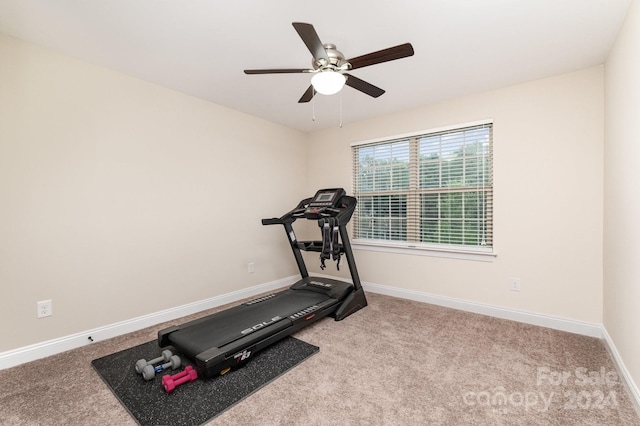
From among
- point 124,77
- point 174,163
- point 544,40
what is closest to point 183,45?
point 124,77

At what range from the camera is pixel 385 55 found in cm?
174

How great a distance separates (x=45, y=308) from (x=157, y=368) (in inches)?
44.4

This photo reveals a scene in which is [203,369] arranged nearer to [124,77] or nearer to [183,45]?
[183,45]

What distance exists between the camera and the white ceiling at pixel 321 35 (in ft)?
5.89

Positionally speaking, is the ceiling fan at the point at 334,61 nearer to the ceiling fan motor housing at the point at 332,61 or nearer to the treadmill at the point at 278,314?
the ceiling fan motor housing at the point at 332,61

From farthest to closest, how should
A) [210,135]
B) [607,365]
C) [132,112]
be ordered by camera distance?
[210,135] < [132,112] < [607,365]

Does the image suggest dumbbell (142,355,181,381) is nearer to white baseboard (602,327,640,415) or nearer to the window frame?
the window frame

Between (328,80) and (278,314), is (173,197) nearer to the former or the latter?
(278,314)

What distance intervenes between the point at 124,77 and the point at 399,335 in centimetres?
345

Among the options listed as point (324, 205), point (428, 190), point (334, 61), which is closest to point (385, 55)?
point (334, 61)

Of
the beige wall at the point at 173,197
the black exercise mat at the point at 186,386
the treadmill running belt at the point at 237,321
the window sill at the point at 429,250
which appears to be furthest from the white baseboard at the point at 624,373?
the treadmill running belt at the point at 237,321

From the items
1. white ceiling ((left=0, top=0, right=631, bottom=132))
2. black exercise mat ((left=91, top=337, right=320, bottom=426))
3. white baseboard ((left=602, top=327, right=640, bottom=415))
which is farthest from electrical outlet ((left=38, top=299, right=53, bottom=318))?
white baseboard ((left=602, top=327, right=640, bottom=415))

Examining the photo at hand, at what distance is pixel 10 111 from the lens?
2102 mm

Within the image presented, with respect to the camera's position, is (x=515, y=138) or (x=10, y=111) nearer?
(x=10, y=111)
